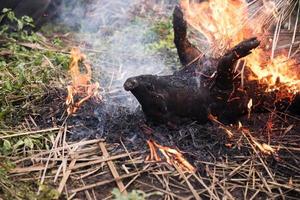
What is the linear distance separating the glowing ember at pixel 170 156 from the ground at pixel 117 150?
0.06m

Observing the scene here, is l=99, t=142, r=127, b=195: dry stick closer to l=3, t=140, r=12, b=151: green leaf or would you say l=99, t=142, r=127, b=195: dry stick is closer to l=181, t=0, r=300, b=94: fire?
l=3, t=140, r=12, b=151: green leaf

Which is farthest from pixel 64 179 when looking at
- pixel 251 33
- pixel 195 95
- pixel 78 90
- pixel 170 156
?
pixel 251 33

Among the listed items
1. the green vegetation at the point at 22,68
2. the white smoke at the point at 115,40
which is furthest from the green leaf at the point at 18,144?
the white smoke at the point at 115,40

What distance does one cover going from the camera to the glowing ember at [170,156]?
11.3ft

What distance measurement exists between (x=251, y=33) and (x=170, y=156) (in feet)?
5.30

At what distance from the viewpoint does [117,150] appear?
11.9 ft

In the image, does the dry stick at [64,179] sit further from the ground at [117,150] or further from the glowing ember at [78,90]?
the glowing ember at [78,90]

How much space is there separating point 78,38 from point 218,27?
3146 millimetres

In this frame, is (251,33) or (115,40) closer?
(251,33)

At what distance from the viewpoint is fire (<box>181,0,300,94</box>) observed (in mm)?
3988

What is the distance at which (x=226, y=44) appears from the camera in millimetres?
4160

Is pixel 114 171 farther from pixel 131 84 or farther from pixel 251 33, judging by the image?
pixel 251 33

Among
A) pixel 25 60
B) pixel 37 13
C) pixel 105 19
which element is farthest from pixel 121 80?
pixel 105 19

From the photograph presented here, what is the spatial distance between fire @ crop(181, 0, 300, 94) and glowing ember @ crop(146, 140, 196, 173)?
1111 mm
